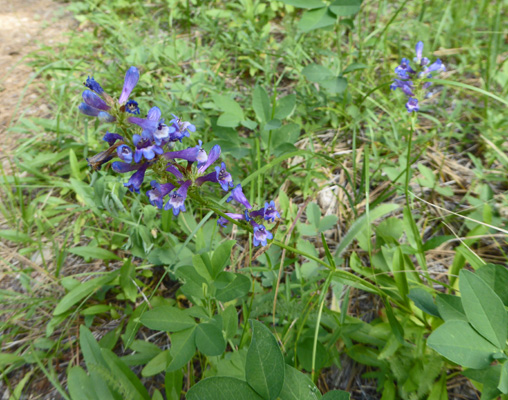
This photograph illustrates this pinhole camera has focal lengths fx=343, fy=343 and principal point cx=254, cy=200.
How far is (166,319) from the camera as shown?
171cm

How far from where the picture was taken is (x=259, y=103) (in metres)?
2.57

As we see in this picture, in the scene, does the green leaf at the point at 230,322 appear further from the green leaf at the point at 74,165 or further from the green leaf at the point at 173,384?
the green leaf at the point at 74,165

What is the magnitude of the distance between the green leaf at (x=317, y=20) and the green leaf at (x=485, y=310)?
2.11 m

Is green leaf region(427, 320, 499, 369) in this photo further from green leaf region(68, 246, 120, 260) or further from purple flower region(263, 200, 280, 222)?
green leaf region(68, 246, 120, 260)

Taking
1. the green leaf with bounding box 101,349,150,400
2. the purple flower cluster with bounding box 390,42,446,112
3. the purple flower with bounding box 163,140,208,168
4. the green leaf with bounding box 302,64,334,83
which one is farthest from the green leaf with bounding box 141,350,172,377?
the green leaf with bounding box 302,64,334,83

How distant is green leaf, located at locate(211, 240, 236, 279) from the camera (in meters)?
1.75

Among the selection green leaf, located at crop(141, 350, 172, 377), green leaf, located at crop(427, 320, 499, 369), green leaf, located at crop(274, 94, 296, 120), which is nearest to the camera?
green leaf, located at crop(427, 320, 499, 369)

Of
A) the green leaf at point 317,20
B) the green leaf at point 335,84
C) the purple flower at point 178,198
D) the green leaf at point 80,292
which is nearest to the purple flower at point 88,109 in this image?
the purple flower at point 178,198

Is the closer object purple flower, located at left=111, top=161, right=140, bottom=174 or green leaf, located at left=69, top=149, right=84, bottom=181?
purple flower, located at left=111, top=161, right=140, bottom=174

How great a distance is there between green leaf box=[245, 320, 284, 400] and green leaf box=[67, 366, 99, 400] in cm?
105

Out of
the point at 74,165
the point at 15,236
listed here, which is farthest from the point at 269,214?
the point at 15,236

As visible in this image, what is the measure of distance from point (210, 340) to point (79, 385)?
72 cm

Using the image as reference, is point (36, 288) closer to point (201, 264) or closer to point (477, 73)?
point (201, 264)

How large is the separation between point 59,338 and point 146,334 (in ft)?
1.83
